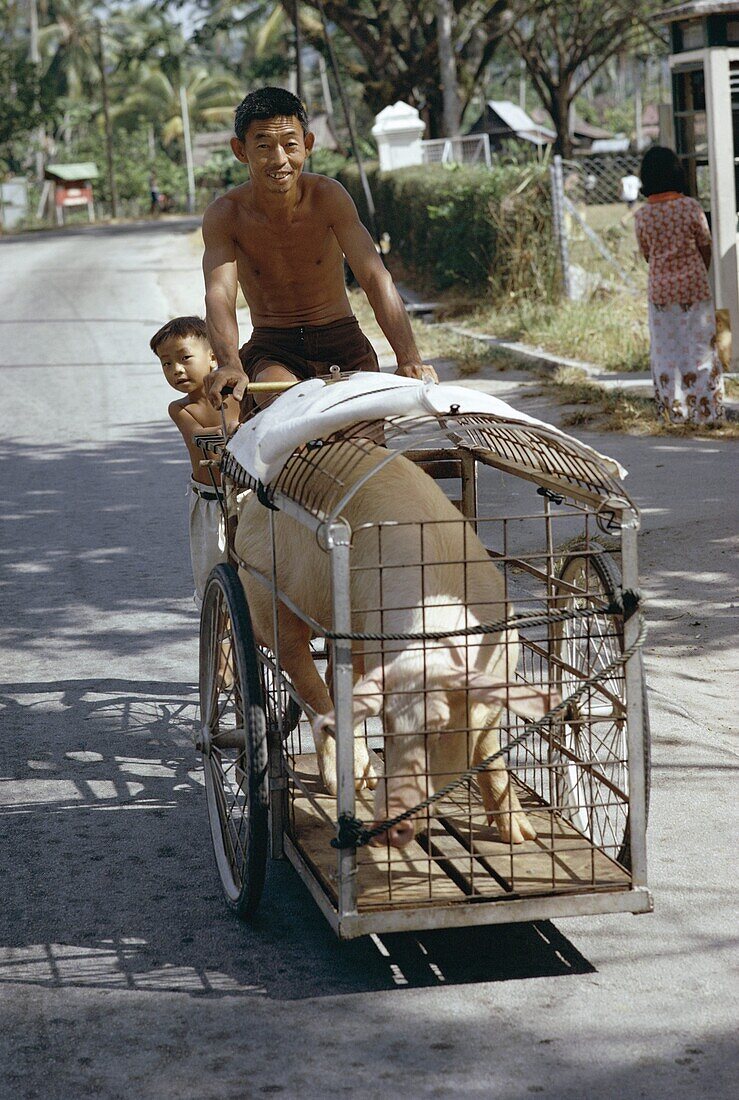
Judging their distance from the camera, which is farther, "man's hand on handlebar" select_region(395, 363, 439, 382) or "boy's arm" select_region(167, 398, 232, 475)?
"boy's arm" select_region(167, 398, 232, 475)

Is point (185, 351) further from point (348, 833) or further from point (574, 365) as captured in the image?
point (574, 365)

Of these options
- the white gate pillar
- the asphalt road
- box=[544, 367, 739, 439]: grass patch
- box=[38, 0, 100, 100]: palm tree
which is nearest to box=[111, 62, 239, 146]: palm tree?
box=[38, 0, 100, 100]: palm tree

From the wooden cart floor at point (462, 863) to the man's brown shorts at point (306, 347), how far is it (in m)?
1.79

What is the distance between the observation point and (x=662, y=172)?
9.78 metres


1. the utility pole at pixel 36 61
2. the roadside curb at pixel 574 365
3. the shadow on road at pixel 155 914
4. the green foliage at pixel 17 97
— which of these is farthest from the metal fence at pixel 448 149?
the utility pole at pixel 36 61

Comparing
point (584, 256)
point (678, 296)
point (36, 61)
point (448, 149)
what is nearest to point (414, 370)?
point (678, 296)

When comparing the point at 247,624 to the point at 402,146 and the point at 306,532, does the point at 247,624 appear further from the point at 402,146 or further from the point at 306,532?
the point at 402,146

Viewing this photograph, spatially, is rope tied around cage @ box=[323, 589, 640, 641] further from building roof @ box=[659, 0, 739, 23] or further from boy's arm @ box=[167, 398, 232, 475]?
building roof @ box=[659, 0, 739, 23]

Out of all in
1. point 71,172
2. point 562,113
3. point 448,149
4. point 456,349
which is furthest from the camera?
point 71,172

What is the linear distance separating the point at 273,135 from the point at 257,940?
2.55m

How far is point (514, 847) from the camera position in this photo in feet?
11.9

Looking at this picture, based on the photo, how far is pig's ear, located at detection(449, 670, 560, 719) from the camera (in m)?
3.28

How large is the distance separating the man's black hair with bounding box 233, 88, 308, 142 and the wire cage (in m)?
1.27

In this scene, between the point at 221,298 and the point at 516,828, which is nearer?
the point at 516,828
